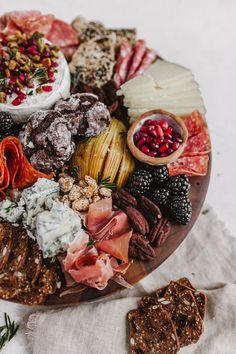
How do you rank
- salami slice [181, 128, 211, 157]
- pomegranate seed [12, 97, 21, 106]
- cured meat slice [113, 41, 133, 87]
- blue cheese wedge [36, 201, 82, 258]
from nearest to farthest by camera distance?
blue cheese wedge [36, 201, 82, 258] < pomegranate seed [12, 97, 21, 106] < salami slice [181, 128, 211, 157] < cured meat slice [113, 41, 133, 87]

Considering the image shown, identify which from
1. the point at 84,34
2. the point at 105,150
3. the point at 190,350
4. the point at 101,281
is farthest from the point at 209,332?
the point at 84,34

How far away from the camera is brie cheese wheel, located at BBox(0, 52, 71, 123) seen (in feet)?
11.0

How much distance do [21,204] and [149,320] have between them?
1100mm

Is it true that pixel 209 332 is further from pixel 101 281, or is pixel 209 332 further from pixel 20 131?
pixel 20 131

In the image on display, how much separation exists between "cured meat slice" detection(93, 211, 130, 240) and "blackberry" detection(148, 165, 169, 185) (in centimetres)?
34

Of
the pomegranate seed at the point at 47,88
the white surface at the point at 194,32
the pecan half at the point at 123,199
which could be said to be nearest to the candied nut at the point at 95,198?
the pecan half at the point at 123,199

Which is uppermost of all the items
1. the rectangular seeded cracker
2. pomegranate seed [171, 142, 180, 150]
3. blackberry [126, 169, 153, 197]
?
pomegranate seed [171, 142, 180, 150]

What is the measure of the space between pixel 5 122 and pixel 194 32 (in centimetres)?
240

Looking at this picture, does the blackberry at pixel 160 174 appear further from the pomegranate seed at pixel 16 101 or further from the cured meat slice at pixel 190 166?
the pomegranate seed at pixel 16 101

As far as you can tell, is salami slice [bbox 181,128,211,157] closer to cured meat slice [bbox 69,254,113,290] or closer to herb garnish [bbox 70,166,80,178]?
herb garnish [bbox 70,166,80,178]

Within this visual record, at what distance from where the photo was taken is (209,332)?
3.21 m

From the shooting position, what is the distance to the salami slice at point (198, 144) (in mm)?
3421

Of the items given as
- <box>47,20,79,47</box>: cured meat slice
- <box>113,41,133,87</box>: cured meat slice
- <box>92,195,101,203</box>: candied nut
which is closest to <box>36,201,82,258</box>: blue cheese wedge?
<box>92,195,101,203</box>: candied nut

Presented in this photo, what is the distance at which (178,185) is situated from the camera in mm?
3195
